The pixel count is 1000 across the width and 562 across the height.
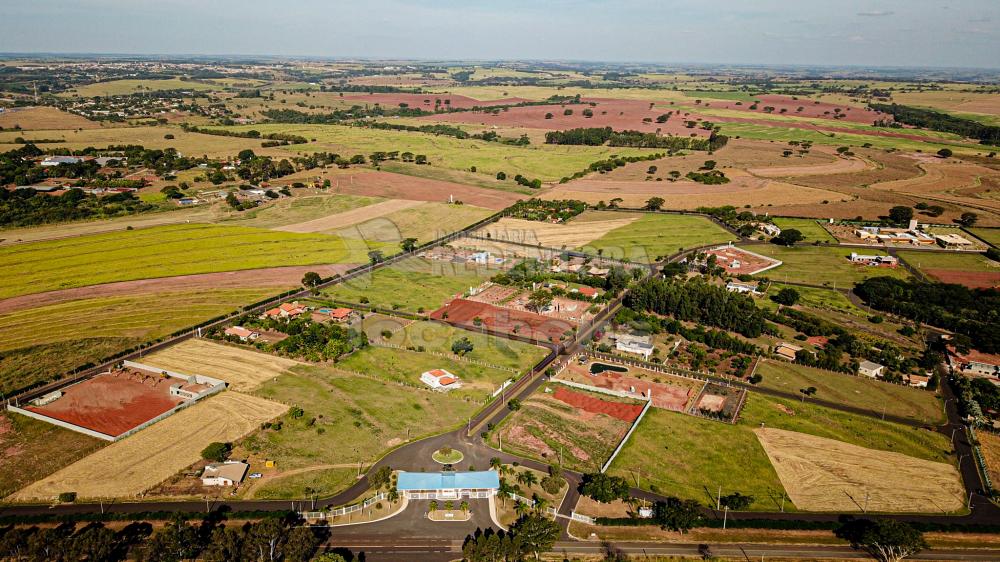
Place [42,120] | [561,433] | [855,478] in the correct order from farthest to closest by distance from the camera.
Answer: [42,120], [561,433], [855,478]

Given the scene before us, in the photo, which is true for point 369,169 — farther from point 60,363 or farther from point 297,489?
point 297,489

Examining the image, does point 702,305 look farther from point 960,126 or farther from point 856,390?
point 960,126

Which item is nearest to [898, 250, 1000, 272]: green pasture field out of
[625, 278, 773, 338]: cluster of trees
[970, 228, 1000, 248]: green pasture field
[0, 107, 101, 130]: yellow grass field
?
[970, 228, 1000, 248]: green pasture field

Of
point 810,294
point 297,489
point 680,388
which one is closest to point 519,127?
point 810,294

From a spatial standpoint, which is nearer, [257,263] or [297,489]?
[297,489]

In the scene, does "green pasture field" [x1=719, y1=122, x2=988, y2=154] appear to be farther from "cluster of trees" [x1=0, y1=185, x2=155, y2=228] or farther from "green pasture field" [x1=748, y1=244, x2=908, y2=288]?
"cluster of trees" [x1=0, y1=185, x2=155, y2=228]

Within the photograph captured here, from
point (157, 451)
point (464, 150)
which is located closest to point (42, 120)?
point (464, 150)

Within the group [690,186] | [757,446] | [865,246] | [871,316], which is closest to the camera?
[757,446]
